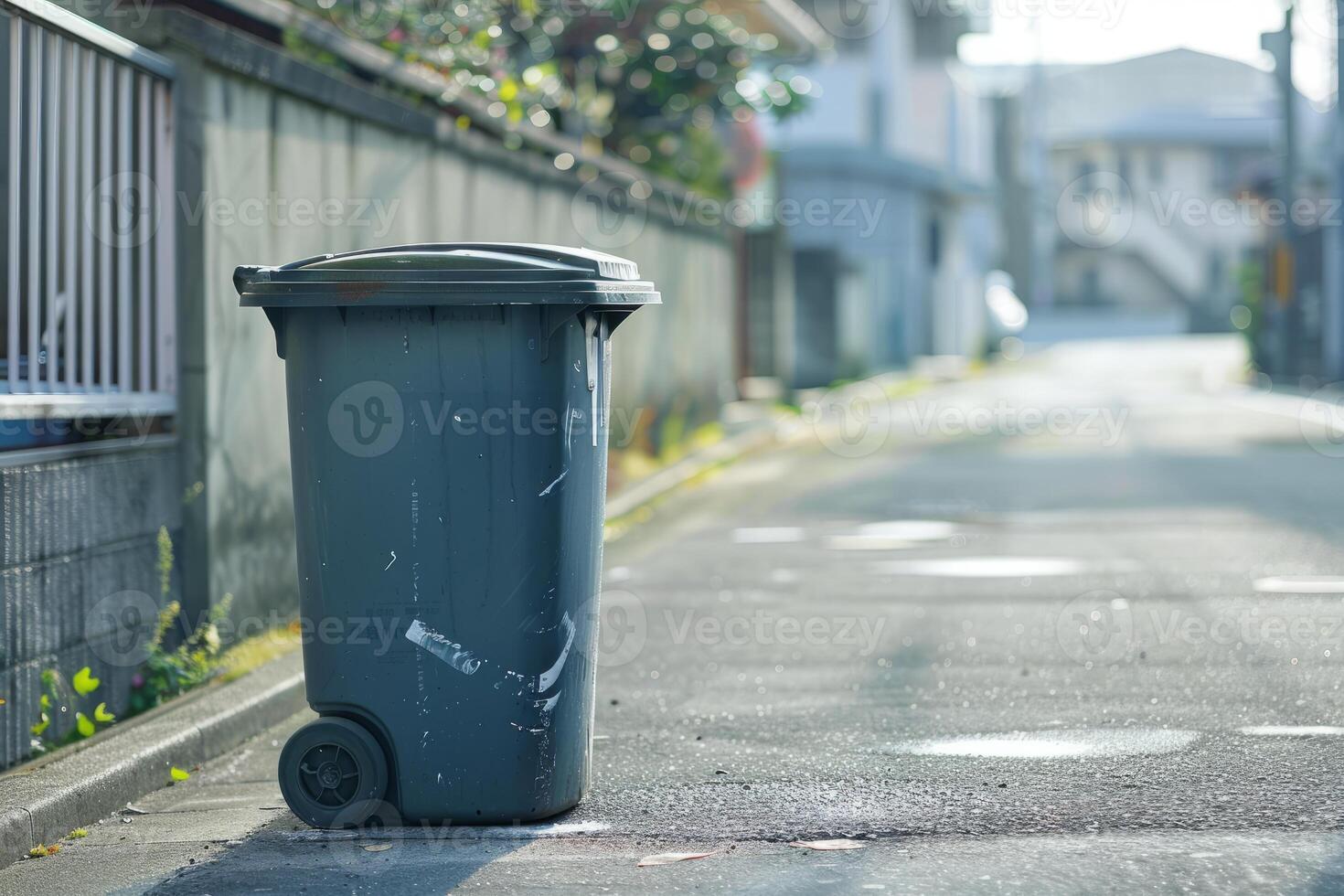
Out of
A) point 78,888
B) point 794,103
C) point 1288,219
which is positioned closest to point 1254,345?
point 1288,219

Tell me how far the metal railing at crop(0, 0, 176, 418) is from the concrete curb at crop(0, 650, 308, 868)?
105cm

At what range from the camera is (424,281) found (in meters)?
4.44

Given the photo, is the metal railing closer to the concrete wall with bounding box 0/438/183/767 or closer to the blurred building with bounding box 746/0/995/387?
the concrete wall with bounding box 0/438/183/767

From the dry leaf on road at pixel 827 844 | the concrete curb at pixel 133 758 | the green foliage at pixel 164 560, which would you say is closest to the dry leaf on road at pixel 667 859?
the dry leaf on road at pixel 827 844

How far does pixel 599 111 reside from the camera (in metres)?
16.0

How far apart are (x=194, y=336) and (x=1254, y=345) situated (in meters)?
29.2

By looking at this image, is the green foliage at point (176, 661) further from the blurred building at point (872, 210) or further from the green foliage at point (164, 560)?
the blurred building at point (872, 210)

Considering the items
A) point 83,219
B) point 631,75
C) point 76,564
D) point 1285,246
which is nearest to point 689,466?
point 631,75

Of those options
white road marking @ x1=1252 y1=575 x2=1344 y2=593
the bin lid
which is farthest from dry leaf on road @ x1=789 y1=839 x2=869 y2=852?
white road marking @ x1=1252 y1=575 x2=1344 y2=593

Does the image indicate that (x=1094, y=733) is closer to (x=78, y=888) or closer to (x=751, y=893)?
(x=751, y=893)

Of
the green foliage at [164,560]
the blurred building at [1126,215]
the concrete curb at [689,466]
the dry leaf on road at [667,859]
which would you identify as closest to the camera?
the dry leaf on road at [667,859]

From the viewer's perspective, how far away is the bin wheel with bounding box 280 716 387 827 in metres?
4.53

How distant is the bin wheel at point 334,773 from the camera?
453 cm

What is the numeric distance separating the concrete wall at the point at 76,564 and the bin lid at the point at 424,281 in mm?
1270
